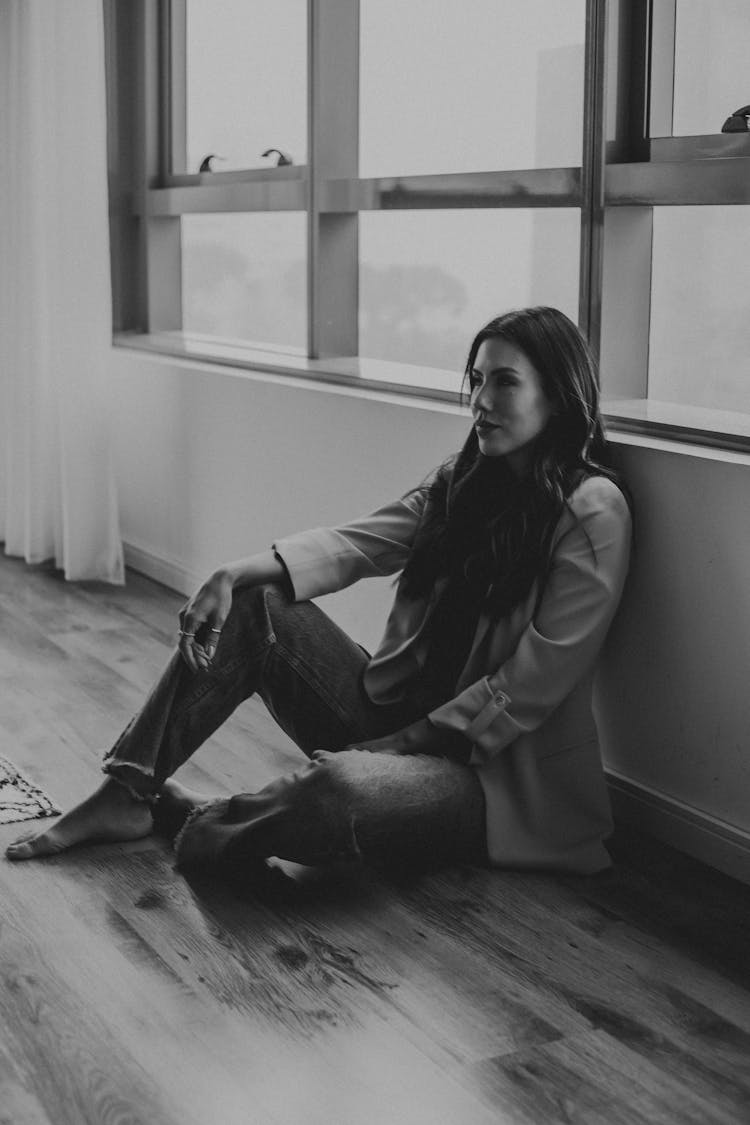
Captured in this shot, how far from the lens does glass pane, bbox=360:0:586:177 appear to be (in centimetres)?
314

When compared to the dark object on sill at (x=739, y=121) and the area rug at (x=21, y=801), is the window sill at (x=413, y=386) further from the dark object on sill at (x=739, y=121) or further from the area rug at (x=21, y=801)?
the area rug at (x=21, y=801)

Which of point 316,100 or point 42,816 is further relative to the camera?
point 316,100

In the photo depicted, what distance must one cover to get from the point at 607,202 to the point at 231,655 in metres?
1.09

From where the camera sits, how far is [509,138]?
3.34 metres

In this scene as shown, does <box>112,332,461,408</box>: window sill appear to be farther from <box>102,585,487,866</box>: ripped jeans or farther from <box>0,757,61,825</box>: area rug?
<box>0,757,61,825</box>: area rug

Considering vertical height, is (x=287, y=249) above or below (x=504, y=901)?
above

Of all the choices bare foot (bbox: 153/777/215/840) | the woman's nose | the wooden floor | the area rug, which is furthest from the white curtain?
the woman's nose

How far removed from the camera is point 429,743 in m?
2.37

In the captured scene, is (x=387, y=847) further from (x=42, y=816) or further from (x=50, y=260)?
(x=50, y=260)

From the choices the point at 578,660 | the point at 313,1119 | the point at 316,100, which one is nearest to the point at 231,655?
the point at 578,660

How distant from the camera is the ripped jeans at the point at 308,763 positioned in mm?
2203

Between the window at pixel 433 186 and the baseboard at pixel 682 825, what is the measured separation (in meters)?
0.63

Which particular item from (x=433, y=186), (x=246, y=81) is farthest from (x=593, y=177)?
(x=246, y=81)

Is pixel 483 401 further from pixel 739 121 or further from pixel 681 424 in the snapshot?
pixel 739 121
